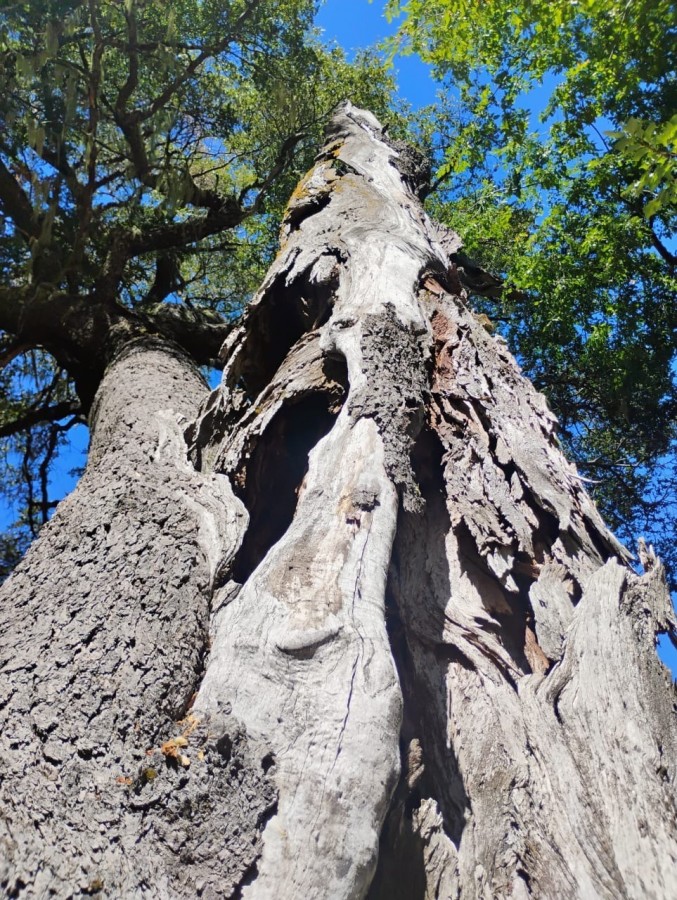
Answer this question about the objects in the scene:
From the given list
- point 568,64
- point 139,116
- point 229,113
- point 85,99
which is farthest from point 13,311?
point 568,64

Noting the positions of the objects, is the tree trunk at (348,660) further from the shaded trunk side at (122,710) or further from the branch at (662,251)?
the branch at (662,251)

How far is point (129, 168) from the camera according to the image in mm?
6816

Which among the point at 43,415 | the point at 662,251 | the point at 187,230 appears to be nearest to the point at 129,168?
the point at 187,230

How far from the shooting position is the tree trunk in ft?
4.73

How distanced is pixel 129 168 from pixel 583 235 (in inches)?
181

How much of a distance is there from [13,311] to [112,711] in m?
4.37

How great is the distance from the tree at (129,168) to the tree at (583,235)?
5.36 feet

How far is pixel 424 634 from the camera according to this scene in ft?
7.34

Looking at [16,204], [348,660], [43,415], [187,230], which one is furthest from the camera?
[187,230]

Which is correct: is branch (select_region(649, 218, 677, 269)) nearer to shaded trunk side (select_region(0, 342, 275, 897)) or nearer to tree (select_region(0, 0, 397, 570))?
tree (select_region(0, 0, 397, 570))

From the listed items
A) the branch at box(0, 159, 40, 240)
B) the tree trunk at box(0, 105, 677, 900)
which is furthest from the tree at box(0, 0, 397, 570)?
the tree trunk at box(0, 105, 677, 900)

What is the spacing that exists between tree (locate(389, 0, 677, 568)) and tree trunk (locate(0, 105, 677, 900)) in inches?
166

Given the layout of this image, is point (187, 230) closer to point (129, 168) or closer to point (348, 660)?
point (129, 168)

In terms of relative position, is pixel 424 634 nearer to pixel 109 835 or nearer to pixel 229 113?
pixel 109 835
